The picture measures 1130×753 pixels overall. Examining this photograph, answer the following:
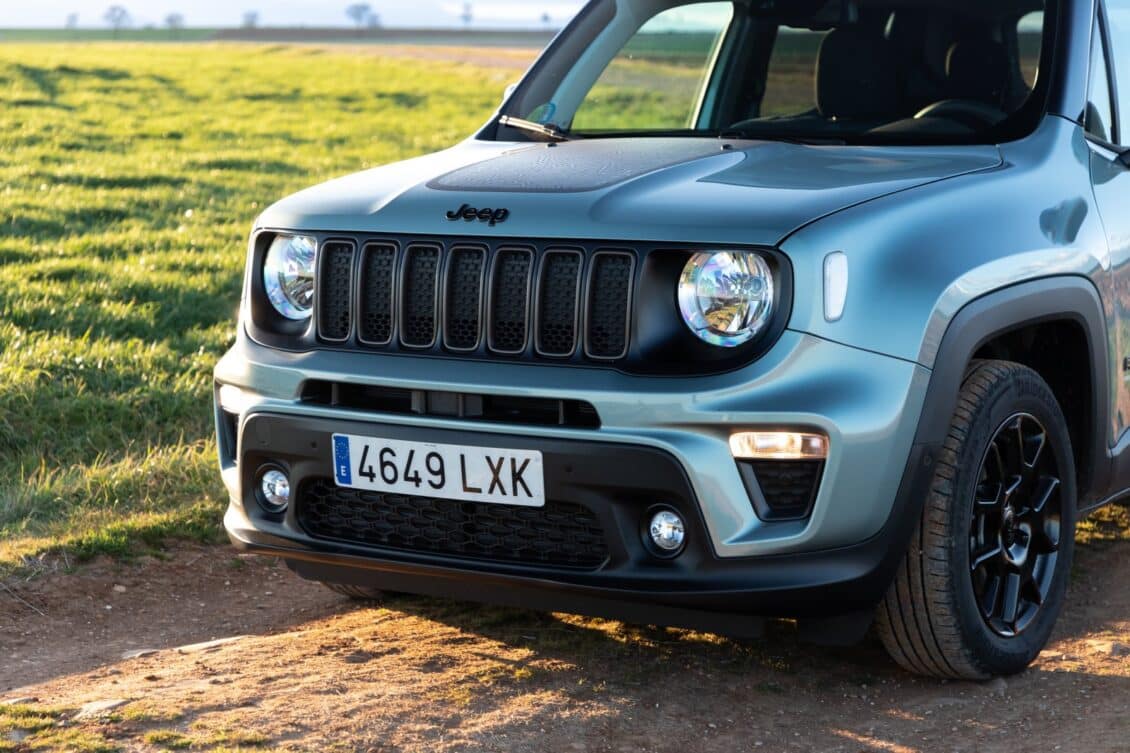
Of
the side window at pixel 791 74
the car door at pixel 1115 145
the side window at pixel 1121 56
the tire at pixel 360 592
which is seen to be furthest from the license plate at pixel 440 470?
the side window at pixel 1121 56

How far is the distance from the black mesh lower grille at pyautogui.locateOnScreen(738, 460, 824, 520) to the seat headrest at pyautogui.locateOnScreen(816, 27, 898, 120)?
181 cm

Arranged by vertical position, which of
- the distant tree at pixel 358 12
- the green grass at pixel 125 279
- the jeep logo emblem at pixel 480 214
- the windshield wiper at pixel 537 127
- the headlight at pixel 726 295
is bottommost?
the green grass at pixel 125 279

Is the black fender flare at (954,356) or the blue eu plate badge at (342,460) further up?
the black fender flare at (954,356)

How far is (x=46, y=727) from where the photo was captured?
11.7ft

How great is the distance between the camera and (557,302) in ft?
11.6

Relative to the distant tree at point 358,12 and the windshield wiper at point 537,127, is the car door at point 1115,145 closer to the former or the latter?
the windshield wiper at point 537,127

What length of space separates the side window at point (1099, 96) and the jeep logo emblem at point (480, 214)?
1820 millimetres

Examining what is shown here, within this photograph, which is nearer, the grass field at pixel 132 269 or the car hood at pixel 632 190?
the car hood at pixel 632 190

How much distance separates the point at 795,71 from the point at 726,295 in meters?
2.12

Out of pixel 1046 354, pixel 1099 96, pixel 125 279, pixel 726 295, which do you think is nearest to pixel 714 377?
pixel 726 295

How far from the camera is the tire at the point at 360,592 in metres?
4.68

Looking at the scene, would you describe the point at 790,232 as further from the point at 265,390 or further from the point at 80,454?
the point at 80,454

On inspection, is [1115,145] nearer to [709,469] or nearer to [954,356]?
[954,356]

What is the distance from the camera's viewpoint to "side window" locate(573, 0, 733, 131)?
5266 mm
